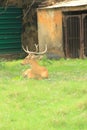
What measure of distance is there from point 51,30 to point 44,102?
10.4 meters

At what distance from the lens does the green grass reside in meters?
7.71

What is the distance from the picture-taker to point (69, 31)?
19062 mm

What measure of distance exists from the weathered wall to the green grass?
19.1ft

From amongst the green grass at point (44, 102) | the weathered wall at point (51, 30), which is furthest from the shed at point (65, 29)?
the green grass at point (44, 102)

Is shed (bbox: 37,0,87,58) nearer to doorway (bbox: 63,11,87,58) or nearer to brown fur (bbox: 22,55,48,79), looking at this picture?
doorway (bbox: 63,11,87,58)

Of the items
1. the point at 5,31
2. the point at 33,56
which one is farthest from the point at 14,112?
the point at 5,31

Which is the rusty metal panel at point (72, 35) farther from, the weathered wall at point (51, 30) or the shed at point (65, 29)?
the weathered wall at point (51, 30)

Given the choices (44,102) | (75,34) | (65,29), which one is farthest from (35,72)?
(65,29)

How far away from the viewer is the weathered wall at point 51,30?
19.2 m

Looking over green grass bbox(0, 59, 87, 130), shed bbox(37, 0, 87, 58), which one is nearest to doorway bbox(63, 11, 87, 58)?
shed bbox(37, 0, 87, 58)

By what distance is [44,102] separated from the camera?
9.34 meters

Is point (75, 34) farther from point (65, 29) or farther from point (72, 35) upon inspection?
point (65, 29)

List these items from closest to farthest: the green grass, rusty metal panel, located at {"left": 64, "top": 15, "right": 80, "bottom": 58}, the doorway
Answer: the green grass
the doorway
rusty metal panel, located at {"left": 64, "top": 15, "right": 80, "bottom": 58}

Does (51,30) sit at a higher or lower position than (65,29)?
lower
